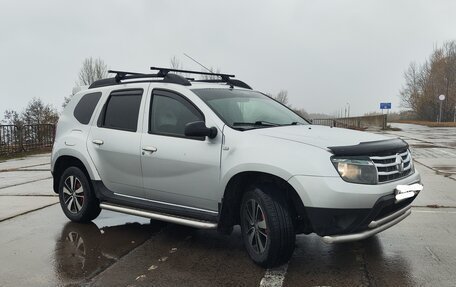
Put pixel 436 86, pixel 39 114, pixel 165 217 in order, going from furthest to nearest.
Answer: pixel 436 86
pixel 39 114
pixel 165 217

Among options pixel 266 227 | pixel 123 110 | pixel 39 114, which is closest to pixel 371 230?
pixel 266 227

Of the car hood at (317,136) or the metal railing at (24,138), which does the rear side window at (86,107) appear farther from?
the metal railing at (24,138)

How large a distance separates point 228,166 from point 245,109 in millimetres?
964

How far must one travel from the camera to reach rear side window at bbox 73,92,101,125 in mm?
5789

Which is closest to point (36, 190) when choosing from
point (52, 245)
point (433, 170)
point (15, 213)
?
point (15, 213)

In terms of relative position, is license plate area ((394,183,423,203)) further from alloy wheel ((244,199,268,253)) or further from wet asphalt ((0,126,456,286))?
alloy wheel ((244,199,268,253))

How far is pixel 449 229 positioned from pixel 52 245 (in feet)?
15.6

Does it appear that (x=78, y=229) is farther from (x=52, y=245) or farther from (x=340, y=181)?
(x=340, y=181)

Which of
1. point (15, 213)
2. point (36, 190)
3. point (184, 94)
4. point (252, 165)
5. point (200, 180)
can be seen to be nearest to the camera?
point (252, 165)

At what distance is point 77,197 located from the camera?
5852 mm

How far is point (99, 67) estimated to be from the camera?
4169 centimetres

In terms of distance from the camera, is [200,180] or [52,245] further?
[52,245]

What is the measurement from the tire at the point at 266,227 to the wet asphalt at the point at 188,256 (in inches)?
6.6

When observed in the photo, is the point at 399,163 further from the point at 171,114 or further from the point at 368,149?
the point at 171,114
